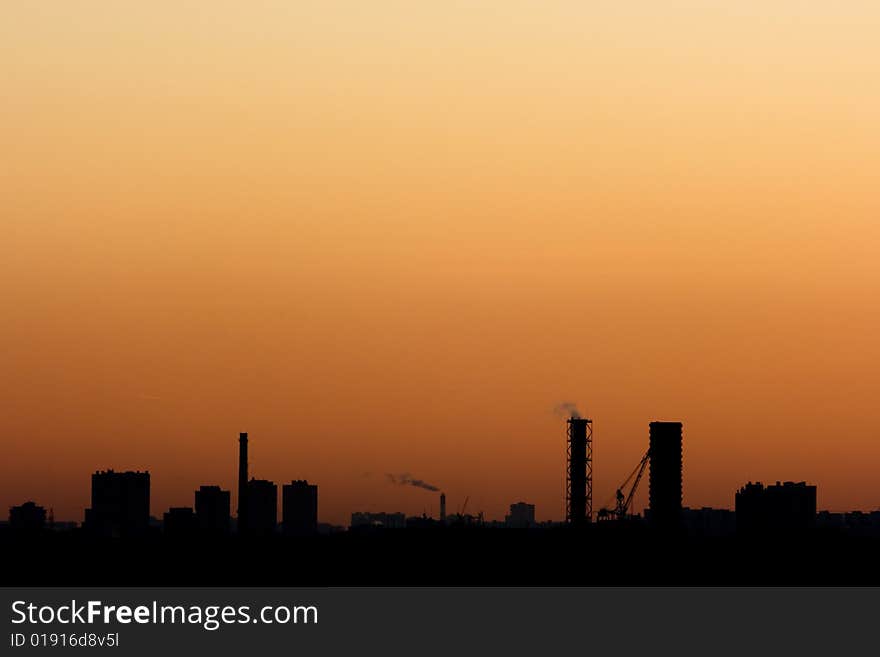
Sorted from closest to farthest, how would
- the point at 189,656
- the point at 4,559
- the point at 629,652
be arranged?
the point at 189,656 < the point at 629,652 < the point at 4,559

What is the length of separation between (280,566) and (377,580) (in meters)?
11.0

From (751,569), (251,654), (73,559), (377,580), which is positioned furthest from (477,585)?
(251,654)

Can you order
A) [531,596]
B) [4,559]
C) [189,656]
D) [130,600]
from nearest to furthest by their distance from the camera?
[189,656] → [130,600] → [531,596] → [4,559]

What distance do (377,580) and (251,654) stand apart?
74634 millimetres

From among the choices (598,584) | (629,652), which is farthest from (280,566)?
(629,652)

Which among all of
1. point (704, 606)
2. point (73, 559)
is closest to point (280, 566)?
point (73, 559)

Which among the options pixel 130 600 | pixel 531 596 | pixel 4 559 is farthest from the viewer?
pixel 4 559

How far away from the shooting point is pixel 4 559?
194m

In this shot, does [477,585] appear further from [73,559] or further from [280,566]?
[73,559]

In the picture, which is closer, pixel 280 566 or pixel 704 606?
pixel 704 606

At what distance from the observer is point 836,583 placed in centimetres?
19450

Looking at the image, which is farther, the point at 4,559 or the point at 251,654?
the point at 4,559

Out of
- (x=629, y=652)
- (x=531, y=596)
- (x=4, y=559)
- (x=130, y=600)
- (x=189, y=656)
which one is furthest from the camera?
(x=4, y=559)

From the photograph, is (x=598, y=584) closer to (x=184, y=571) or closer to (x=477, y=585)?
(x=477, y=585)
